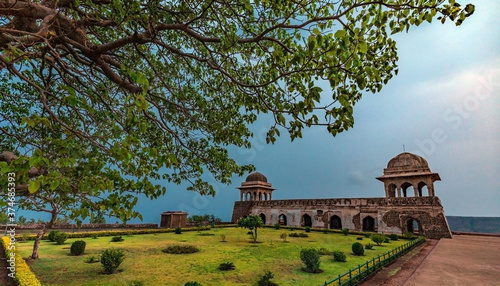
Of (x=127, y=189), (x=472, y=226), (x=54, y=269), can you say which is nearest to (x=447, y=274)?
(x=127, y=189)

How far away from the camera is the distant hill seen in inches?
1689

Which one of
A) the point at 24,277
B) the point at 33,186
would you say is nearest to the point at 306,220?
the point at 24,277

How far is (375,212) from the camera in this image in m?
24.3

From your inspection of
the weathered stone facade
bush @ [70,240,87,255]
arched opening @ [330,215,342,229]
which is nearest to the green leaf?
bush @ [70,240,87,255]

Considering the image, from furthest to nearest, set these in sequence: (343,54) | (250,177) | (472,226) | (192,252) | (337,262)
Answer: (472,226) → (250,177) → (192,252) → (337,262) → (343,54)

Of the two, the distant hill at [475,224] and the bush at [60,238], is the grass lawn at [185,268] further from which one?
the distant hill at [475,224]

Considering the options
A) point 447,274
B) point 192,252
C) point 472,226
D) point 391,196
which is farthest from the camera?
point 472,226

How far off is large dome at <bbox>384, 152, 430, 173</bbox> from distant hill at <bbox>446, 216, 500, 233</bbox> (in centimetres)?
2911

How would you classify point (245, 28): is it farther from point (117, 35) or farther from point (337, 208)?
point (337, 208)

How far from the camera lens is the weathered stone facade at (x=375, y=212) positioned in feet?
68.9

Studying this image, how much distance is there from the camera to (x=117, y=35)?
20.8 feet

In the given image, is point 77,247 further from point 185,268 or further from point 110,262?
point 185,268

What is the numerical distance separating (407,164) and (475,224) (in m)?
35.6

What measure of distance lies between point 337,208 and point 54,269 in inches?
993
